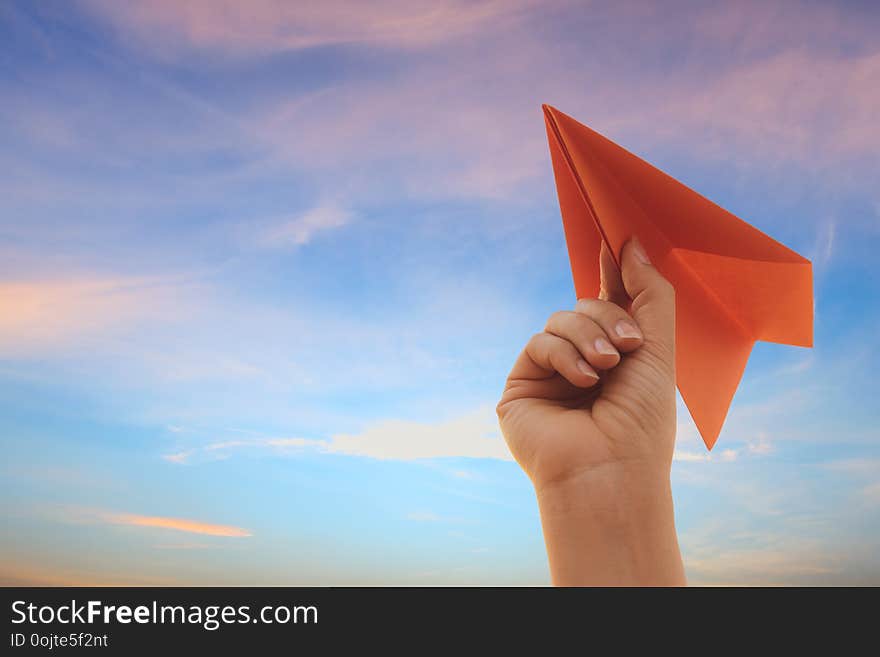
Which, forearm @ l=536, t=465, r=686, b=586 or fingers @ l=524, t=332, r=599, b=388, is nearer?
forearm @ l=536, t=465, r=686, b=586

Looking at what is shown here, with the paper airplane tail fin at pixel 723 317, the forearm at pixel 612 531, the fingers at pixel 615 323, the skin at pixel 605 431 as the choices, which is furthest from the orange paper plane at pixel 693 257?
the forearm at pixel 612 531

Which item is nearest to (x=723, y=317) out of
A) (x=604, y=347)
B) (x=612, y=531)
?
(x=604, y=347)

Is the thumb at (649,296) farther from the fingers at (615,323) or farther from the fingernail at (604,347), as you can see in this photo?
the fingernail at (604,347)

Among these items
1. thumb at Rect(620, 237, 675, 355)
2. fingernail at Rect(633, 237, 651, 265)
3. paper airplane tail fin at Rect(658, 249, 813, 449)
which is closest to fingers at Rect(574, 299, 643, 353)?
thumb at Rect(620, 237, 675, 355)

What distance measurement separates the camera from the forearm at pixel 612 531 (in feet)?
8.42

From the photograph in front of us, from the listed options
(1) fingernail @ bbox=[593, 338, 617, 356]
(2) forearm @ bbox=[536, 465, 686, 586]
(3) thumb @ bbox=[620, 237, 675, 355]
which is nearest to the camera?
(2) forearm @ bbox=[536, 465, 686, 586]

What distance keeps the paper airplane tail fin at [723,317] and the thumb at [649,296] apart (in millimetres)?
190

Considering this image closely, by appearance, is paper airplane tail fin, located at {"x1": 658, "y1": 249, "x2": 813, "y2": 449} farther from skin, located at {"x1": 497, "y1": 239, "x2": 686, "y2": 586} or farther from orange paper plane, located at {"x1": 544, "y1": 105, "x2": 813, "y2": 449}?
skin, located at {"x1": 497, "y1": 239, "x2": 686, "y2": 586}

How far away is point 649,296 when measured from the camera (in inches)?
122

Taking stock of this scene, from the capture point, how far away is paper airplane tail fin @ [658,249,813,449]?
327cm

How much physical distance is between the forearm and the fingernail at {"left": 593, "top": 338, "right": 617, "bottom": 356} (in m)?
0.52

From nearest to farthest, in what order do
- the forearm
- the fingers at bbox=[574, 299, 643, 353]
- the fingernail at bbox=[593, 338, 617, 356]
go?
the forearm → the fingernail at bbox=[593, 338, 617, 356] → the fingers at bbox=[574, 299, 643, 353]
